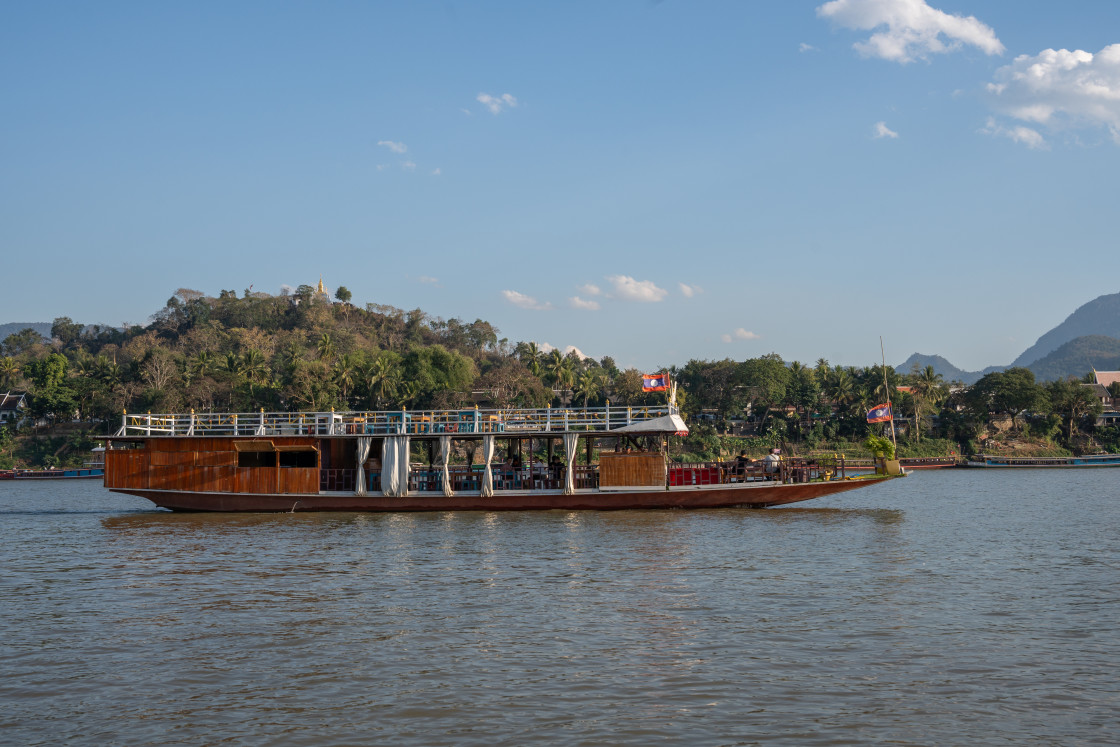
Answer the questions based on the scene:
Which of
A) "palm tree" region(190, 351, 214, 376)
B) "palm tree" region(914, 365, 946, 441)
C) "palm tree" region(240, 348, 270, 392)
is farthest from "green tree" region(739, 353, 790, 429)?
"palm tree" region(190, 351, 214, 376)

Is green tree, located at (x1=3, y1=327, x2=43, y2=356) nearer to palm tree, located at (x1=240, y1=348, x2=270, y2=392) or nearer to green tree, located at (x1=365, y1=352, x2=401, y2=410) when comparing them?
palm tree, located at (x1=240, y1=348, x2=270, y2=392)

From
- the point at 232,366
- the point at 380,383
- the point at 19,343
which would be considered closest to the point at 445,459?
the point at 380,383

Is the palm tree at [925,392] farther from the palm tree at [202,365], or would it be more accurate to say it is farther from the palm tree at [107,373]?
the palm tree at [107,373]

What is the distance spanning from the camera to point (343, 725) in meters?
10.7

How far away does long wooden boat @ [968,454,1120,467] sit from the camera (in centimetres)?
8069

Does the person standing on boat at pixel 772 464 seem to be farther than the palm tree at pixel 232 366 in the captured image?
No

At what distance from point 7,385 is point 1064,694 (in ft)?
390

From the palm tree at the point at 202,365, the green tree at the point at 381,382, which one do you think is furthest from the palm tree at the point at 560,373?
the palm tree at the point at 202,365

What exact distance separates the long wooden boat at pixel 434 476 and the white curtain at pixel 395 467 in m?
0.04

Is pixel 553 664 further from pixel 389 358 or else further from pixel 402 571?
pixel 389 358

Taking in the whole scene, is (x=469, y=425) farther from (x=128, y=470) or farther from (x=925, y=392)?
(x=925, y=392)

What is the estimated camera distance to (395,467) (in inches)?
1363

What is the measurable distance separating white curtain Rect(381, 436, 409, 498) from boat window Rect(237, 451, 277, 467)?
15.5 ft

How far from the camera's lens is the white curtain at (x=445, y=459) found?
34.3m
